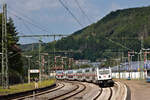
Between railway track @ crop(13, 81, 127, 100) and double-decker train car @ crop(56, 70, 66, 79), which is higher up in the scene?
railway track @ crop(13, 81, 127, 100)

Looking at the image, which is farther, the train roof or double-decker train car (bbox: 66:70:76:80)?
double-decker train car (bbox: 66:70:76:80)

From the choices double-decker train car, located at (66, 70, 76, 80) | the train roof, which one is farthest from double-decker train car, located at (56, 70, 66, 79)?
the train roof

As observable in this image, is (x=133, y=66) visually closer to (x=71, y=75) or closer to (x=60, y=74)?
(x=60, y=74)

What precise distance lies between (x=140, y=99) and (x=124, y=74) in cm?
7424

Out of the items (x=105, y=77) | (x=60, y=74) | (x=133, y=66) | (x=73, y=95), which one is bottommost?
(x=60, y=74)

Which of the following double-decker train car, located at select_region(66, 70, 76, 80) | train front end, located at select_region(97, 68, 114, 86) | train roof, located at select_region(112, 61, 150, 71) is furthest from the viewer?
double-decker train car, located at select_region(66, 70, 76, 80)

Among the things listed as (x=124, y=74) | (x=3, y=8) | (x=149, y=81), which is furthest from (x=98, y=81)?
(x=124, y=74)

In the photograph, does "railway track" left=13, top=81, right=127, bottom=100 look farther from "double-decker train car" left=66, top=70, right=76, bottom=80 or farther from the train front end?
"double-decker train car" left=66, top=70, right=76, bottom=80

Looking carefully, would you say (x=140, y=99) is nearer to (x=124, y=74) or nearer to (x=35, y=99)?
(x=35, y=99)

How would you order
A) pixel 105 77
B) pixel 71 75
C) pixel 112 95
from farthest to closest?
1. pixel 71 75
2. pixel 105 77
3. pixel 112 95

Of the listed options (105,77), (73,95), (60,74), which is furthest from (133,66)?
(73,95)

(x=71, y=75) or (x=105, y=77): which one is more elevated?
(x=105, y=77)

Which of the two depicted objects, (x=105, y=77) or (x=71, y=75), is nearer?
(x=105, y=77)

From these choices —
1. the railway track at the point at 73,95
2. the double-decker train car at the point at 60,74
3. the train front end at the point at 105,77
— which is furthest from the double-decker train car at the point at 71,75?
the railway track at the point at 73,95
